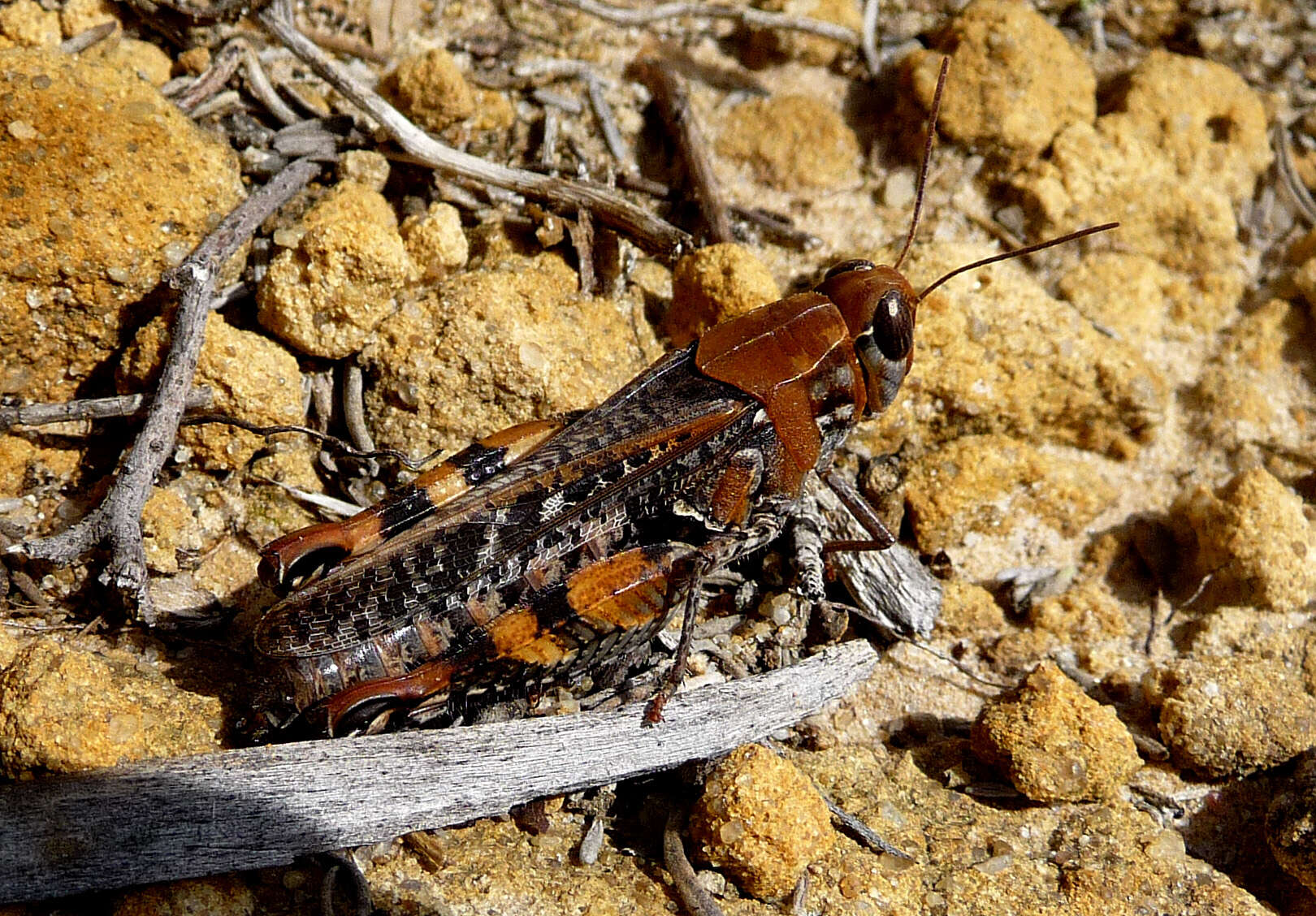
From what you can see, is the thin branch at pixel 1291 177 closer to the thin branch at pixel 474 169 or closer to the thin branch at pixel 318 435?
the thin branch at pixel 474 169

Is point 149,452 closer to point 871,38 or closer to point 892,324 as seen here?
point 892,324

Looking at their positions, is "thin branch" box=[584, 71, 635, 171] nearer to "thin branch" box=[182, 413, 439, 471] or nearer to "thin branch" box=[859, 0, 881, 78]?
"thin branch" box=[859, 0, 881, 78]

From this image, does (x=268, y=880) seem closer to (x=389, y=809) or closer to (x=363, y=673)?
(x=389, y=809)

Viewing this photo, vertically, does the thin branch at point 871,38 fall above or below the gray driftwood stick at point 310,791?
above

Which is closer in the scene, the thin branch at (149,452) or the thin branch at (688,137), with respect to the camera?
the thin branch at (149,452)

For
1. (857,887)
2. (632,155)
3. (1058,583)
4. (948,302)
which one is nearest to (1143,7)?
(948,302)

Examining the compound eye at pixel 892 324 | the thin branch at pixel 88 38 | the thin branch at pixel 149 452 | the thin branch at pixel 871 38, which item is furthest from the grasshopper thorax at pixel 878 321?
the thin branch at pixel 88 38
